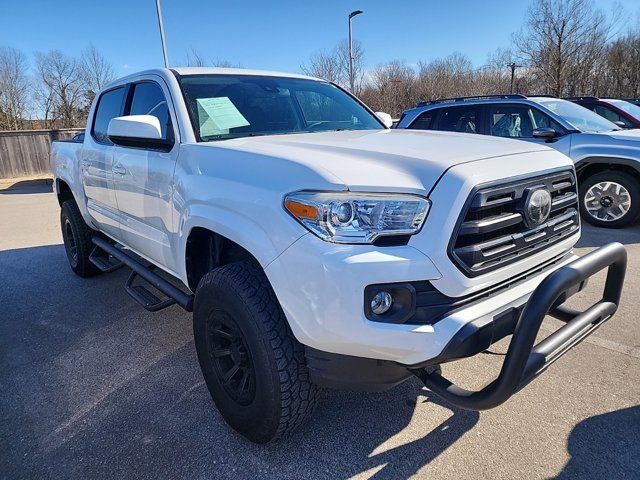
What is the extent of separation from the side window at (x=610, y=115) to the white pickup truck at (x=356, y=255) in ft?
24.0

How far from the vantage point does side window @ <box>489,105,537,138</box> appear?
6.86 meters

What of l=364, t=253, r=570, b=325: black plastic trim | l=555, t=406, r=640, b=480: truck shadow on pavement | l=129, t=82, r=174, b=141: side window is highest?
l=129, t=82, r=174, b=141: side window

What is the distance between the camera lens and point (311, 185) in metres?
1.87

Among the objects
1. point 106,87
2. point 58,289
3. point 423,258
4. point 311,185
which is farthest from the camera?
point 58,289

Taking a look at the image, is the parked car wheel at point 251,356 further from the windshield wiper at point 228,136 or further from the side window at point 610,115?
the side window at point 610,115

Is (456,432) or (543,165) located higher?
(543,165)

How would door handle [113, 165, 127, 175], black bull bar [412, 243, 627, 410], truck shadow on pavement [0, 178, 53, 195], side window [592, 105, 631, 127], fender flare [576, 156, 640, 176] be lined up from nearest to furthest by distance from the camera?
1. black bull bar [412, 243, 627, 410]
2. door handle [113, 165, 127, 175]
3. fender flare [576, 156, 640, 176]
4. side window [592, 105, 631, 127]
5. truck shadow on pavement [0, 178, 53, 195]

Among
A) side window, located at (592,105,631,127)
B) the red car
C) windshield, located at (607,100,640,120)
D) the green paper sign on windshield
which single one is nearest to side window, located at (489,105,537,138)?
the red car

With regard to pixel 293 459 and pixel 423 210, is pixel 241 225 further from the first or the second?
pixel 293 459

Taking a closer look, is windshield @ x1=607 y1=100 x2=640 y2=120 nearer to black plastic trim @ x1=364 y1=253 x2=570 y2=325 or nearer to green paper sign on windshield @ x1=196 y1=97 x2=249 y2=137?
green paper sign on windshield @ x1=196 y1=97 x2=249 y2=137

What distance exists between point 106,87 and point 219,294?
3.09 meters

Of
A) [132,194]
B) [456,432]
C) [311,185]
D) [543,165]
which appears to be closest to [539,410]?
[456,432]

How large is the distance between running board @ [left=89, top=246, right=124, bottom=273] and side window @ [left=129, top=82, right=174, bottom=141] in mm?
1541

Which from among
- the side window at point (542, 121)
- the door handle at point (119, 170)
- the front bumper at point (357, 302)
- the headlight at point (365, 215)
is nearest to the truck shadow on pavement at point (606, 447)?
the front bumper at point (357, 302)
